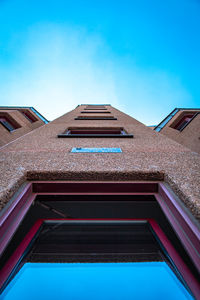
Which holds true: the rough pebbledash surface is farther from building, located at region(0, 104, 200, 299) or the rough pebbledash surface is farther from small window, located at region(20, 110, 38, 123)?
small window, located at region(20, 110, 38, 123)

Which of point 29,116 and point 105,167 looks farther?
point 29,116

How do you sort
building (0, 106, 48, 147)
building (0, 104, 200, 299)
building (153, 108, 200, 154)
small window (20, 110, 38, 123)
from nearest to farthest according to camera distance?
building (0, 104, 200, 299)
building (153, 108, 200, 154)
building (0, 106, 48, 147)
small window (20, 110, 38, 123)

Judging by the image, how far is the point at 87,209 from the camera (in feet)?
7.13

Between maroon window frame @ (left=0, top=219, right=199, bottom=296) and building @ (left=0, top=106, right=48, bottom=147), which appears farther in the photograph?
building @ (left=0, top=106, right=48, bottom=147)

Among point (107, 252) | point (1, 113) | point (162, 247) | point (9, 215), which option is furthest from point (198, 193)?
point (1, 113)

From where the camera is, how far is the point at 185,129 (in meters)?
8.66

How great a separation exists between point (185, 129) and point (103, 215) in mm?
7986

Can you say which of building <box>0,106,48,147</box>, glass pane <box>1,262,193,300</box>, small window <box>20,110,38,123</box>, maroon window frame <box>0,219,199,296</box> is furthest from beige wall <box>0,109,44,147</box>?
glass pane <box>1,262,193,300</box>

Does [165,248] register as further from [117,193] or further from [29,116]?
[29,116]

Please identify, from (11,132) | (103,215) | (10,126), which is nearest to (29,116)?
(10,126)

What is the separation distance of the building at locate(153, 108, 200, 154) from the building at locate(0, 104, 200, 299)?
5242 mm

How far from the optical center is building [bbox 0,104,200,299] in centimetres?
143

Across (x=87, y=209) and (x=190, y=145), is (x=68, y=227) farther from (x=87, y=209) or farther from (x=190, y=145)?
(x=190, y=145)

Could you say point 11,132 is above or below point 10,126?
below
